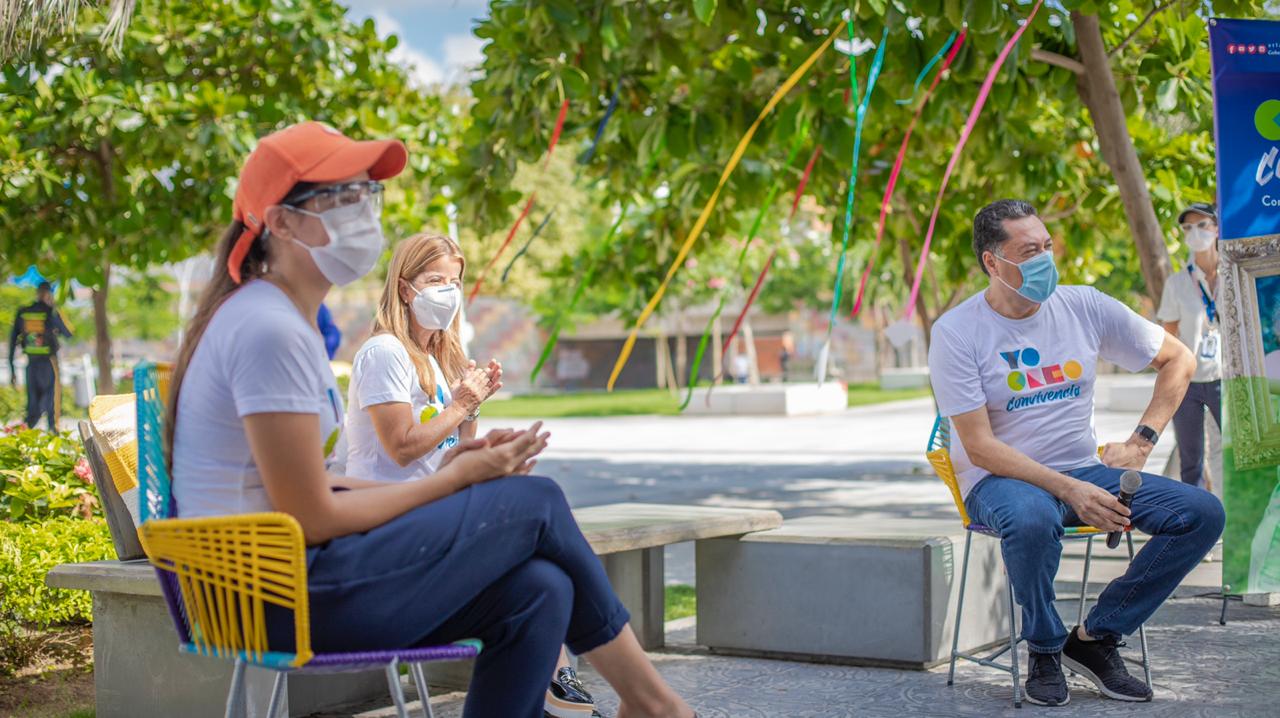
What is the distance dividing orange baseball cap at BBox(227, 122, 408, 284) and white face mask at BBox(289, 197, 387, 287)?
6 centimetres

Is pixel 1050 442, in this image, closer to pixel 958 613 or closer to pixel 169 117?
pixel 958 613

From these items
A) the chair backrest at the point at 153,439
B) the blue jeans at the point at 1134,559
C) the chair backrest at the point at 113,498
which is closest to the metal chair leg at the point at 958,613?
the blue jeans at the point at 1134,559

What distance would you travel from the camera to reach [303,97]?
9648 mm

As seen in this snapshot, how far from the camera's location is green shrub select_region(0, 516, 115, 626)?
4.62 meters

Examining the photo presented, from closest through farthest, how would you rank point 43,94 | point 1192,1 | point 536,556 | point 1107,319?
1. point 536,556
2. point 1107,319
3. point 1192,1
4. point 43,94

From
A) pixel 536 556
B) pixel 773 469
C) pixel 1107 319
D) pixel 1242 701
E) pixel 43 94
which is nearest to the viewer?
pixel 536 556

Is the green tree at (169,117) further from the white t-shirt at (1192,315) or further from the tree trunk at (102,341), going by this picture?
the white t-shirt at (1192,315)

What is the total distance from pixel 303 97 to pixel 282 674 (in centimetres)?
773

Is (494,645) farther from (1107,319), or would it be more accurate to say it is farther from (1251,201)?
(1251,201)

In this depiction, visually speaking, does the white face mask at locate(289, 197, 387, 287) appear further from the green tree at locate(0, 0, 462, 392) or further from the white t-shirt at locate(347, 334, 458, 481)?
the green tree at locate(0, 0, 462, 392)

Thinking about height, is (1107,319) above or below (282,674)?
above

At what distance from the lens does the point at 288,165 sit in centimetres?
245

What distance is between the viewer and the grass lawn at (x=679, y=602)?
627cm

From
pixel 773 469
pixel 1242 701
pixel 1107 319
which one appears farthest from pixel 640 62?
pixel 773 469
